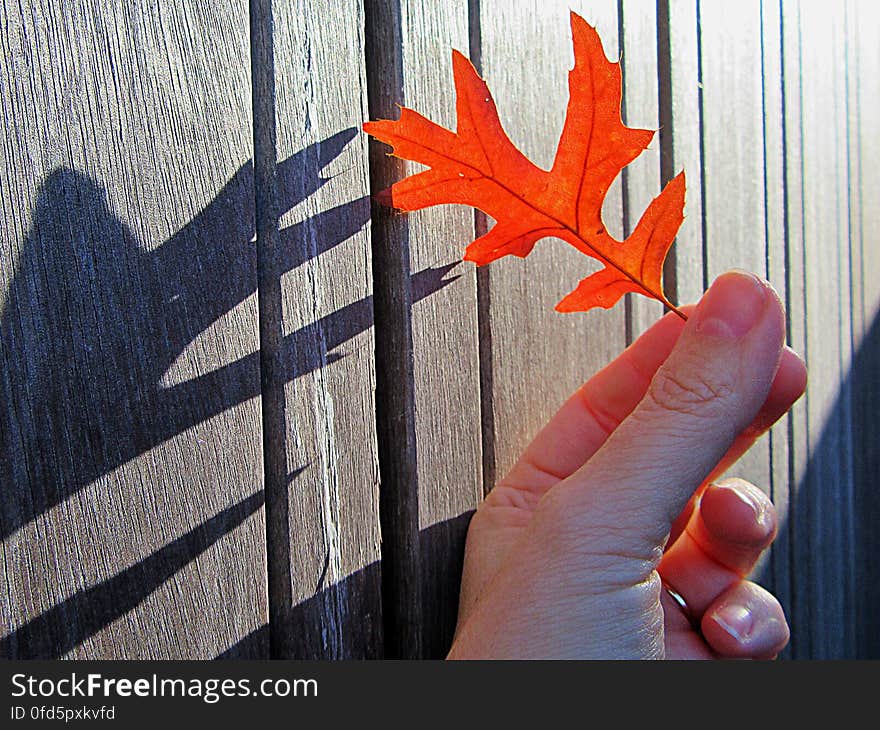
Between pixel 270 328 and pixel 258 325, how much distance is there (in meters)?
0.01

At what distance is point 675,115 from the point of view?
50.1 inches

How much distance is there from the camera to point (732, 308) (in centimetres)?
77

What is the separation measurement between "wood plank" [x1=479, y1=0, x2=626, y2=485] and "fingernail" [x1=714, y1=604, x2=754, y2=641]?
1.17 ft

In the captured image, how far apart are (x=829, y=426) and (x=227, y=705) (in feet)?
5.03

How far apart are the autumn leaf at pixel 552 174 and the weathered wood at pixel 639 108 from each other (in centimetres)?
35

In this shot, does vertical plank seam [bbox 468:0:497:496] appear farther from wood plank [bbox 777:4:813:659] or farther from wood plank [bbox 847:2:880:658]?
wood plank [bbox 847:2:880:658]

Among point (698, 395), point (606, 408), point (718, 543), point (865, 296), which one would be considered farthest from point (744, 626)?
point (865, 296)

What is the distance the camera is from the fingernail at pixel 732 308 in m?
0.77

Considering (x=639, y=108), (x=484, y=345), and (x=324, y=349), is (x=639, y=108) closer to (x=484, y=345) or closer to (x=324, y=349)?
(x=484, y=345)

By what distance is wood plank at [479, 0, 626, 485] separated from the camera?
3.25ft

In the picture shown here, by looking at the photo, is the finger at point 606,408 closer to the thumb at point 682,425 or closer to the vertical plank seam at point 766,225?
the thumb at point 682,425

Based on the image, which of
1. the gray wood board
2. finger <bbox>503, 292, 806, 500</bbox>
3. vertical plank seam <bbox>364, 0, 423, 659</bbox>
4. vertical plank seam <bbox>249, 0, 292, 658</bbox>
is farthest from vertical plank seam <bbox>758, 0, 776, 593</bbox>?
vertical plank seam <bbox>249, 0, 292, 658</bbox>

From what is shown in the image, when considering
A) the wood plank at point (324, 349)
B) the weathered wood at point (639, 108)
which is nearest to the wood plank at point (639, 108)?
the weathered wood at point (639, 108)

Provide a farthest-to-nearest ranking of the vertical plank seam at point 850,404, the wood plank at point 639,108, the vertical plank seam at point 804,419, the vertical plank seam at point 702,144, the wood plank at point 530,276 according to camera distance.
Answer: the vertical plank seam at point 850,404 < the vertical plank seam at point 804,419 < the vertical plank seam at point 702,144 < the wood plank at point 639,108 < the wood plank at point 530,276
